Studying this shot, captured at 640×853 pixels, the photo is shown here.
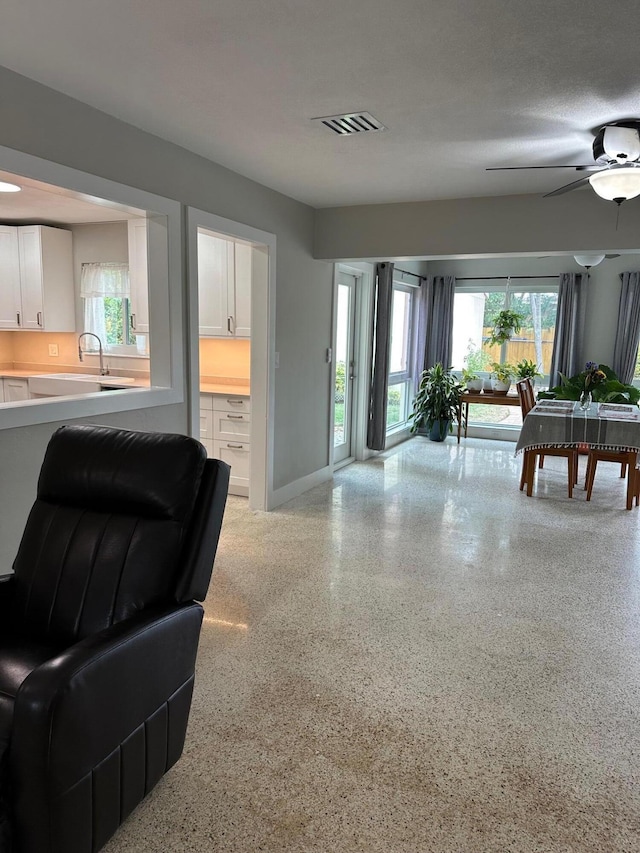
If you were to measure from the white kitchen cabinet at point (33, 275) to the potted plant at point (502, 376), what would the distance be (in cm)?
505

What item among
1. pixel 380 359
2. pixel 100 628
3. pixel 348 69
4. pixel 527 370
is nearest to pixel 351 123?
pixel 348 69

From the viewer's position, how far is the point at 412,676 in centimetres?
258

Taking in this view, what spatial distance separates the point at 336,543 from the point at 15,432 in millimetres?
2224

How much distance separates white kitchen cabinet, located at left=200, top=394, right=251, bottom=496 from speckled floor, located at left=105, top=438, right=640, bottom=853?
2.18 feet

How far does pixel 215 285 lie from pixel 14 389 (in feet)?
6.91

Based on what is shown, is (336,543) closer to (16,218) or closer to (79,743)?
(79,743)

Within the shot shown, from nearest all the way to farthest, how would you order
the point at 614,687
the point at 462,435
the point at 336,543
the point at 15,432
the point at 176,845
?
the point at 176,845
the point at 614,687
the point at 15,432
the point at 336,543
the point at 462,435

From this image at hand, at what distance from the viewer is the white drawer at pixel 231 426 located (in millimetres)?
4969

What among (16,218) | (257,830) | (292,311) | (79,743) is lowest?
(257,830)

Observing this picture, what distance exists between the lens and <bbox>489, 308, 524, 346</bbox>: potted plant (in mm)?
7719

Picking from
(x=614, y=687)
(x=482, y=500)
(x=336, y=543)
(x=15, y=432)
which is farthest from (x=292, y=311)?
(x=614, y=687)

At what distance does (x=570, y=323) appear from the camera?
7.31 metres

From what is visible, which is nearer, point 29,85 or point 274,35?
point 274,35

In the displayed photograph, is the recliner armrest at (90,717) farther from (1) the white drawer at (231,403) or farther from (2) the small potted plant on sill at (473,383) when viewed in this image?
(2) the small potted plant on sill at (473,383)
